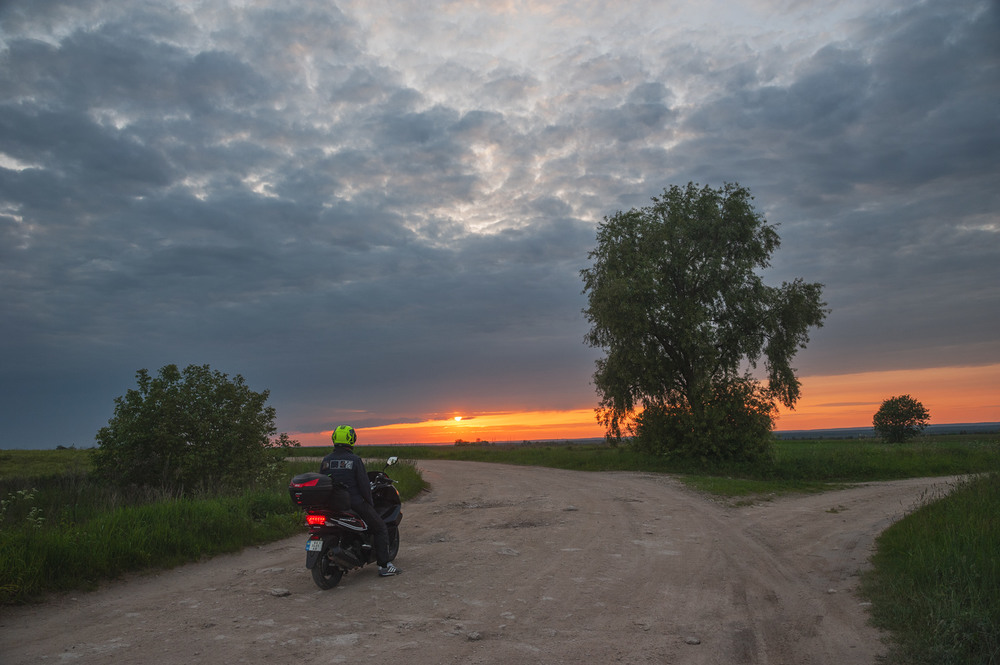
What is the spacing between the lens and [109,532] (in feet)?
30.9

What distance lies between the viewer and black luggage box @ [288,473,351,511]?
8227 mm

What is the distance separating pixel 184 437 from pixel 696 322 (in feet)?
72.5

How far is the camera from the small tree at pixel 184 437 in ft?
55.2

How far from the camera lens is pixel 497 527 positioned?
41.7ft

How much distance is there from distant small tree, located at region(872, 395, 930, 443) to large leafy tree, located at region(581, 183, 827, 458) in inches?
1989

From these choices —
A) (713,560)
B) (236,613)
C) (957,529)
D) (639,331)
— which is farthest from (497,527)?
(639,331)

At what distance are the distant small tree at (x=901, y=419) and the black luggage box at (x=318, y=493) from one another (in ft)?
251

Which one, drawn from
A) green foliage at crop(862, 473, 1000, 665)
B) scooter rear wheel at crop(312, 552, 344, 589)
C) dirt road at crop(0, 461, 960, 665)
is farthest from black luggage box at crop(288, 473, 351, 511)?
green foliage at crop(862, 473, 1000, 665)

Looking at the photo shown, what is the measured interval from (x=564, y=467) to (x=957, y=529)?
23.5 m

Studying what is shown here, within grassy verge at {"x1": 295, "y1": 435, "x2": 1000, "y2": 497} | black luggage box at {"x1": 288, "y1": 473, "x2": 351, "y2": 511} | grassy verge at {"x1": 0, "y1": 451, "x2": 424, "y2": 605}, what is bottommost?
grassy verge at {"x1": 295, "y1": 435, "x2": 1000, "y2": 497}

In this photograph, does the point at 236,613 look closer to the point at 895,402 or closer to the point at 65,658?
the point at 65,658

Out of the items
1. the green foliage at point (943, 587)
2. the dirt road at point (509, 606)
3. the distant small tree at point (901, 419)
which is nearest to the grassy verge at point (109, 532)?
the dirt road at point (509, 606)

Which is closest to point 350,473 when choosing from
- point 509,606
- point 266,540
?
point 509,606

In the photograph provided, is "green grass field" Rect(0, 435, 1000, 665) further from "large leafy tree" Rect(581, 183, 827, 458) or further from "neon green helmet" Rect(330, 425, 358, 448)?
"large leafy tree" Rect(581, 183, 827, 458)
